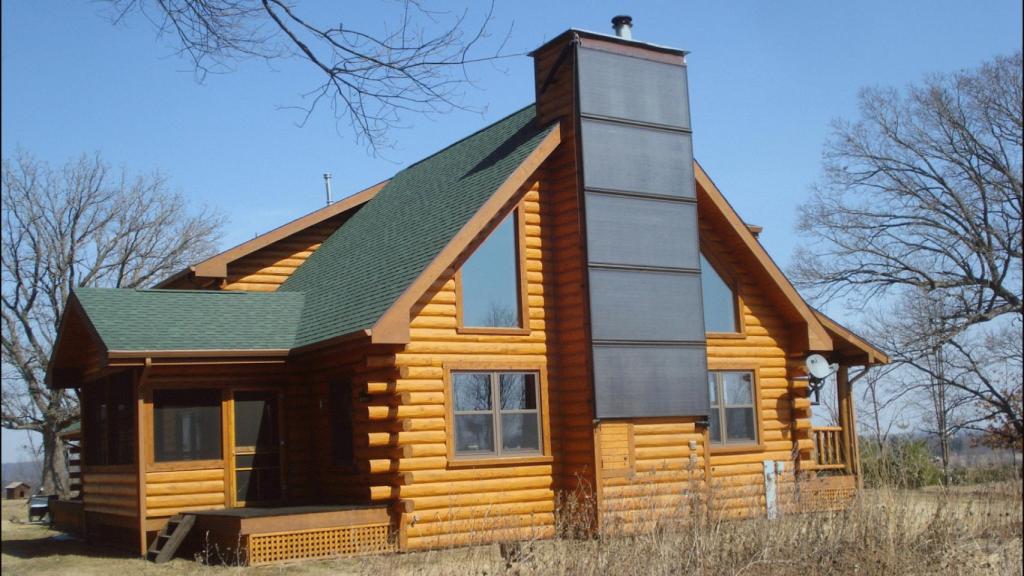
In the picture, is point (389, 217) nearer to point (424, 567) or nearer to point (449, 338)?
point (449, 338)

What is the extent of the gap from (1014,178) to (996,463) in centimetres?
2246

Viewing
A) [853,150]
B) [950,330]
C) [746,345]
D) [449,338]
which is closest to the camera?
[449,338]

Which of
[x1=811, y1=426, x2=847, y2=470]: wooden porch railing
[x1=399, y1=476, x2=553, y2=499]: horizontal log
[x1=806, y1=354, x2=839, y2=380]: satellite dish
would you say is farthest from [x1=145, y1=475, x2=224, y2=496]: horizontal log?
[x1=811, y1=426, x2=847, y2=470]: wooden porch railing

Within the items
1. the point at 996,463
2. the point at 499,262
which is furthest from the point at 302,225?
the point at 996,463

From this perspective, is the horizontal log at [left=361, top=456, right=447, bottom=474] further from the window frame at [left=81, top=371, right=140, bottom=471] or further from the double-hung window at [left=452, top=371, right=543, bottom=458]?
the window frame at [left=81, top=371, right=140, bottom=471]

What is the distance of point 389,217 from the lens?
20.7 m

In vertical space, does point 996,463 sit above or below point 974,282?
below

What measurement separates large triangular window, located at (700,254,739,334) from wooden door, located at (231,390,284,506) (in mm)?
7368

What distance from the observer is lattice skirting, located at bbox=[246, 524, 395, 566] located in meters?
14.1

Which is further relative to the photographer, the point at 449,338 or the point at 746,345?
the point at 746,345

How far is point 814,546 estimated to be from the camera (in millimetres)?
10930

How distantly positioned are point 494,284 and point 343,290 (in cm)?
299

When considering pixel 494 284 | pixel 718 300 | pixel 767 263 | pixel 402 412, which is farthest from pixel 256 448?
pixel 767 263

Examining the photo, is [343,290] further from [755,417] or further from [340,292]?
[755,417]
